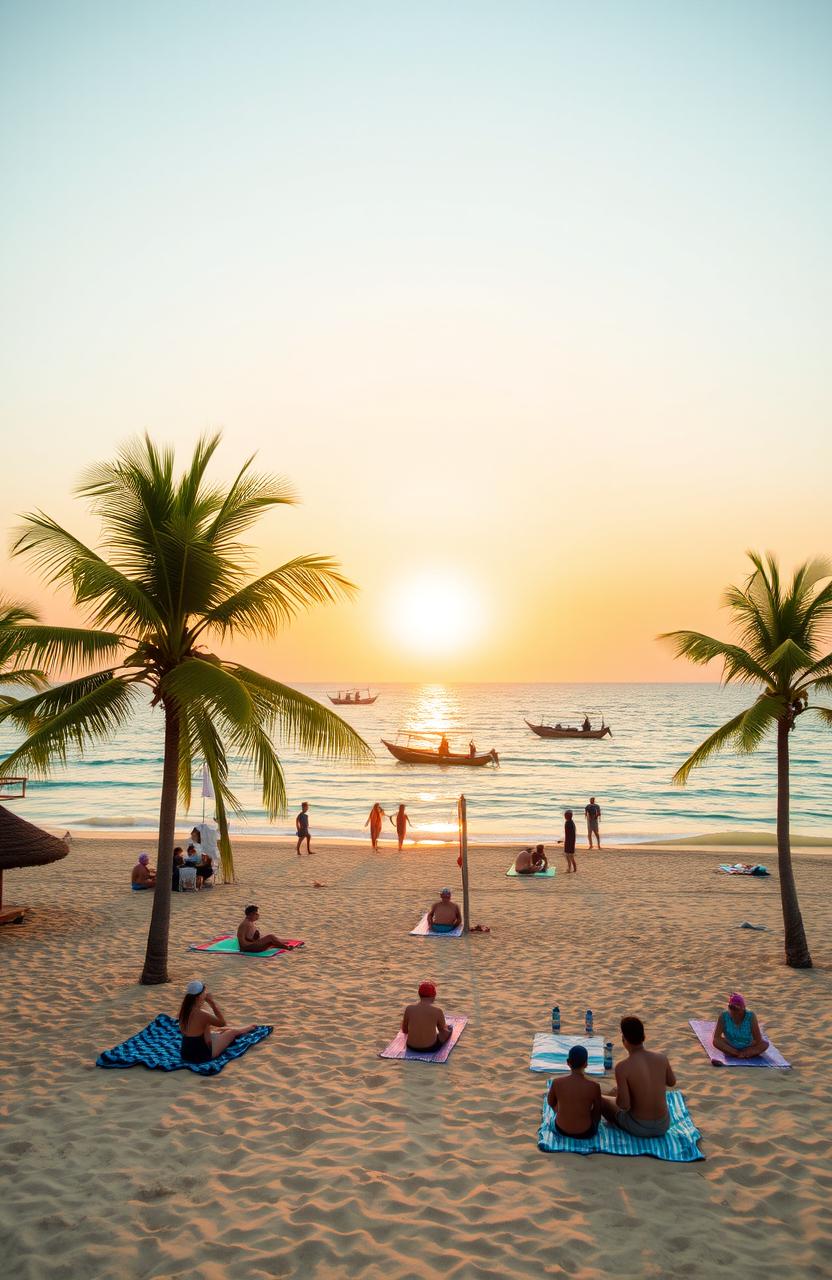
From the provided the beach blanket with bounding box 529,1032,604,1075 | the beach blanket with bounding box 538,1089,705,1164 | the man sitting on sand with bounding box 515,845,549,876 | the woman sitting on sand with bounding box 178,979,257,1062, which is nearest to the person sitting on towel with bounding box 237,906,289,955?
the woman sitting on sand with bounding box 178,979,257,1062

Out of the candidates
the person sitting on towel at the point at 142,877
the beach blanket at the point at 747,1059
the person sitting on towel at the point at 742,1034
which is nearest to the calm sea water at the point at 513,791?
the person sitting on towel at the point at 142,877

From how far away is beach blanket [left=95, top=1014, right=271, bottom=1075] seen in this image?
7.76 m

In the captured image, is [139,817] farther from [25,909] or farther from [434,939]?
[434,939]

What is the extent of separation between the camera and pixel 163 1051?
8055mm

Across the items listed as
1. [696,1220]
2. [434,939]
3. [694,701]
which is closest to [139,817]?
[434,939]

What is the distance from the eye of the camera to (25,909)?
13.9 meters

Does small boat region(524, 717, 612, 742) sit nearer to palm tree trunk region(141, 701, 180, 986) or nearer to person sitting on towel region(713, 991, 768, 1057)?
palm tree trunk region(141, 701, 180, 986)

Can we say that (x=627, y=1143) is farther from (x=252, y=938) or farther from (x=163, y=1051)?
(x=252, y=938)

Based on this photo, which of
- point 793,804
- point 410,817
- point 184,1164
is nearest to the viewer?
point 184,1164

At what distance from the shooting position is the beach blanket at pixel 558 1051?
7895 millimetres

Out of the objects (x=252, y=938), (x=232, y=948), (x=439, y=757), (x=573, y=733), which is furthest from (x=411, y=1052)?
(x=573, y=733)

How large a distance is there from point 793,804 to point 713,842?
17233mm

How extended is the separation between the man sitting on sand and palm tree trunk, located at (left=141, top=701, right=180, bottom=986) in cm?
A: 1131

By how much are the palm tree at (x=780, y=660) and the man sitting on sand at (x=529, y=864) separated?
8960 mm
